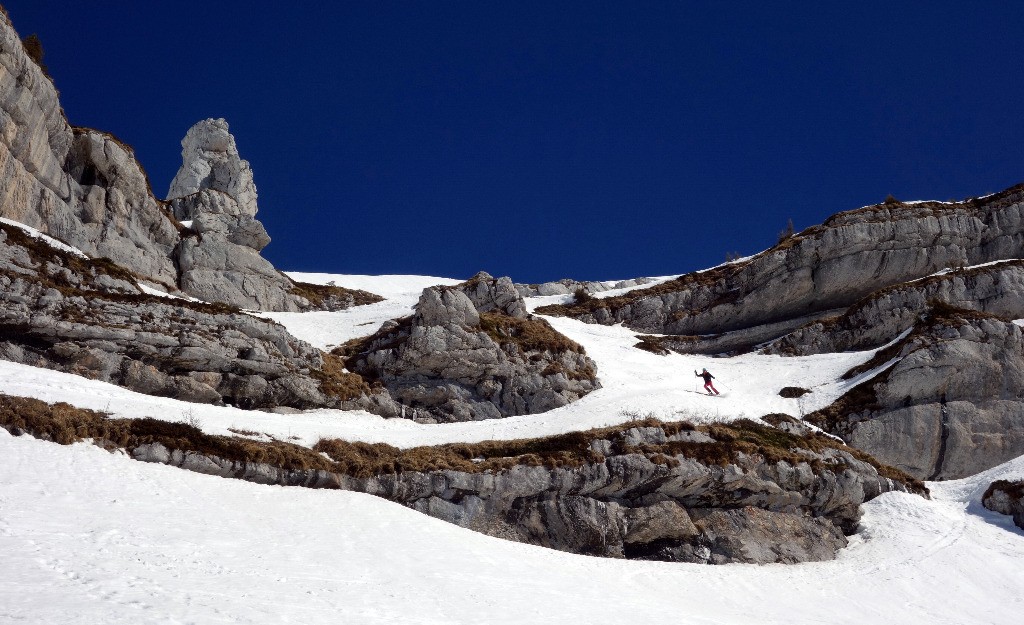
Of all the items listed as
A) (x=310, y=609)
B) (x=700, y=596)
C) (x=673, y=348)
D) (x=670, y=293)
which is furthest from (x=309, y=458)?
(x=670, y=293)

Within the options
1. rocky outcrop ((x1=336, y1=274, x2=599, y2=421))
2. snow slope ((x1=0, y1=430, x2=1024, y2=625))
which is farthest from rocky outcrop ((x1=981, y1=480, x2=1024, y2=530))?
rocky outcrop ((x1=336, y1=274, x2=599, y2=421))

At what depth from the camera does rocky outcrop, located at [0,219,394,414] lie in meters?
32.2

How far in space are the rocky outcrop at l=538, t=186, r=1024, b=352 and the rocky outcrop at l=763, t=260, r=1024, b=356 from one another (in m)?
4.96

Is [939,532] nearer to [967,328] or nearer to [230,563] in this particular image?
[967,328]

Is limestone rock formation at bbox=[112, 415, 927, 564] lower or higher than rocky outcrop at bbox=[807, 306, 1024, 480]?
lower

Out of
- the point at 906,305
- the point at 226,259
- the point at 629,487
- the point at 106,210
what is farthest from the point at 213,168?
the point at 629,487

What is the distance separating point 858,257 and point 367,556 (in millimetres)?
60945

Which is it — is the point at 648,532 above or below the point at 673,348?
below

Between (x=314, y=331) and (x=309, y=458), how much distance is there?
28226 mm

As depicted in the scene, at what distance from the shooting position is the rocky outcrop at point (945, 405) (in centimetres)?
4075

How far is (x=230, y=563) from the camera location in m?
16.6

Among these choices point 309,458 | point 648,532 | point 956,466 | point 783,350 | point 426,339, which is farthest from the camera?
point 783,350

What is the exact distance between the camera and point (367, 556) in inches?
784

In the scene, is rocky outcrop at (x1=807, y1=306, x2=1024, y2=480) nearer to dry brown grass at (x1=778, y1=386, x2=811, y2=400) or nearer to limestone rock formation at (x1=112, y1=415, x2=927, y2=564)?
dry brown grass at (x1=778, y1=386, x2=811, y2=400)
